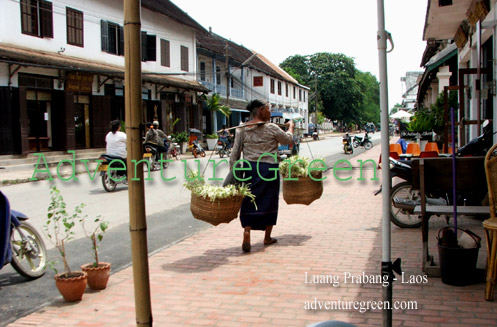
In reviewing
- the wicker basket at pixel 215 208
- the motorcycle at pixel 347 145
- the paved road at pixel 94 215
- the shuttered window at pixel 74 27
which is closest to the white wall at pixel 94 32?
the shuttered window at pixel 74 27

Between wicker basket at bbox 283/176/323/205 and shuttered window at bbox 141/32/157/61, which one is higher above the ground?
shuttered window at bbox 141/32/157/61

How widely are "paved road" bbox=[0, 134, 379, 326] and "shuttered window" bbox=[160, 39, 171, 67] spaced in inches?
558

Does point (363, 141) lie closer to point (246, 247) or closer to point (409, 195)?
point (409, 195)

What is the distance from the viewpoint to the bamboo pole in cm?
230

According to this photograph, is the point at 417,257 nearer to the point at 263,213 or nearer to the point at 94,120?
the point at 263,213

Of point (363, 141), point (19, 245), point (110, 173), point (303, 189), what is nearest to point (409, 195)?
point (303, 189)

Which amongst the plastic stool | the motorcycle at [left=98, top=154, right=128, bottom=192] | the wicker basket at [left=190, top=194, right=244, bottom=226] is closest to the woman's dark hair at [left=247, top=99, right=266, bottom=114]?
the wicker basket at [left=190, top=194, right=244, bottom=226]

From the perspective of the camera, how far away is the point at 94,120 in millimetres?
22812

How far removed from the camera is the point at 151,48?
87.8 feet

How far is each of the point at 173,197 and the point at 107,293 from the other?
649 centimetres

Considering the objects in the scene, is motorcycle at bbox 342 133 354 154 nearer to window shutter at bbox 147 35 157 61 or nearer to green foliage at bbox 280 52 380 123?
window shutter at bbox 147 35 157 61

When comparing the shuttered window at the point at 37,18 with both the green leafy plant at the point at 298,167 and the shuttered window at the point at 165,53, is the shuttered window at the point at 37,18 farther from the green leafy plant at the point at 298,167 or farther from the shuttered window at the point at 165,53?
the green leafy plant at the point at 298,167

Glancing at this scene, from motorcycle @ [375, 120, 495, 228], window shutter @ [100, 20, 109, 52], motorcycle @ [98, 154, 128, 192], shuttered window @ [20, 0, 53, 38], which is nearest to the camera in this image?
motorcycle @ [375, 120, 495, 228]

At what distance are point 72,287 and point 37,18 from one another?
17.6 metres
